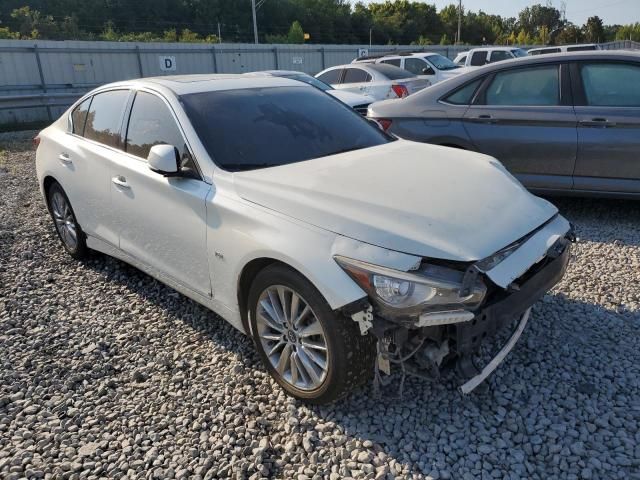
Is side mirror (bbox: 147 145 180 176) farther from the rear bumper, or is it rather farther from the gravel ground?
the rear bumper

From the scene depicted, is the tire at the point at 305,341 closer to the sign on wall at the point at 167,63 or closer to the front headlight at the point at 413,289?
the front headlight at the point at 413,289

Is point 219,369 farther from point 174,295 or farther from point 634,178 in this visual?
point 634,178

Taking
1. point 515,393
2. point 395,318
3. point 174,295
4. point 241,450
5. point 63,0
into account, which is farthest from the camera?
point 63,0

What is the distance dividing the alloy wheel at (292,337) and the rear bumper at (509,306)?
0.67m

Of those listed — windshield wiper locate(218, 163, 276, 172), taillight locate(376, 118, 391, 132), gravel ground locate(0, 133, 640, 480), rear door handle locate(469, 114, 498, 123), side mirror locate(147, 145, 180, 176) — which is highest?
side mirror locate(147, 145, 180, 176)

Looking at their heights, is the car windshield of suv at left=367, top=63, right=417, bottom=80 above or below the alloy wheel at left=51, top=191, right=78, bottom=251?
above

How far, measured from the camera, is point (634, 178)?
5.00 metres

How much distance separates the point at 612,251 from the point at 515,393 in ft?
8.09

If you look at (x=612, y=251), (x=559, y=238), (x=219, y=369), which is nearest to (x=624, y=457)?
(x=559, y=238)

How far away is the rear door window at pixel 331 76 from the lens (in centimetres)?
1353

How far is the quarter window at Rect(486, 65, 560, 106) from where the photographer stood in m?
5.36

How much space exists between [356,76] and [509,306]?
11367 mm

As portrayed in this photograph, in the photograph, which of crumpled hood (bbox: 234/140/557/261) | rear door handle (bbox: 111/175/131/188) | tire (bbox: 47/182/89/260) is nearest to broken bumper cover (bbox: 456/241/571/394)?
crumpled hood (bbox: 234/140/557/261)

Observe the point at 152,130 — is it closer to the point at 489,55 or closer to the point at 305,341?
the point at 305,341
